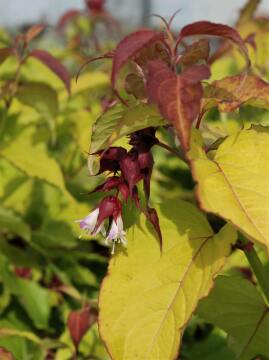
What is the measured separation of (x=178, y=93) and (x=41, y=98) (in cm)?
80

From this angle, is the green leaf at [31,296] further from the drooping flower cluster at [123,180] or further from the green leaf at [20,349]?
the drooping flower cluster at [123,180]

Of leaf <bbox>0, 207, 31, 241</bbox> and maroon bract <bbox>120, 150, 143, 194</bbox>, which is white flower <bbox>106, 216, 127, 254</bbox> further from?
leaf <bbox>0, 207, 31, 241</bbox>

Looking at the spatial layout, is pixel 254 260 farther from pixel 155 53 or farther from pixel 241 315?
pixel 155 53

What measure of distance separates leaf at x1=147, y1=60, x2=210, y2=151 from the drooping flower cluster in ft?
0.24

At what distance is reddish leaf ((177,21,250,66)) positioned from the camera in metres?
0.73

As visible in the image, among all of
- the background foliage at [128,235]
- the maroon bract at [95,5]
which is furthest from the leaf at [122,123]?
the maroon bract at [95,5]

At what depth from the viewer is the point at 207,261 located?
0.80 metres

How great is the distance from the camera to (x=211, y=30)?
74 centimetres

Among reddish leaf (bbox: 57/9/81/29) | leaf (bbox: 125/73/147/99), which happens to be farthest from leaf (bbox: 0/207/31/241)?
reddish leaf (bbox: 57/9/81/29)

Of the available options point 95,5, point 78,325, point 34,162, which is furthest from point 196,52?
point 95,5

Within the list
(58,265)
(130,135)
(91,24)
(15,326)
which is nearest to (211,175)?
(130,135)

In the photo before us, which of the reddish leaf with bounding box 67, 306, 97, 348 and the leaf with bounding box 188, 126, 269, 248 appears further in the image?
the reddish leaf with bounding box 67, 306, 97, 348

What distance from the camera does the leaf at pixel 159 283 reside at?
0.77 meters

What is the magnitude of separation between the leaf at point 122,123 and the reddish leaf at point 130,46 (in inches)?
2.5
